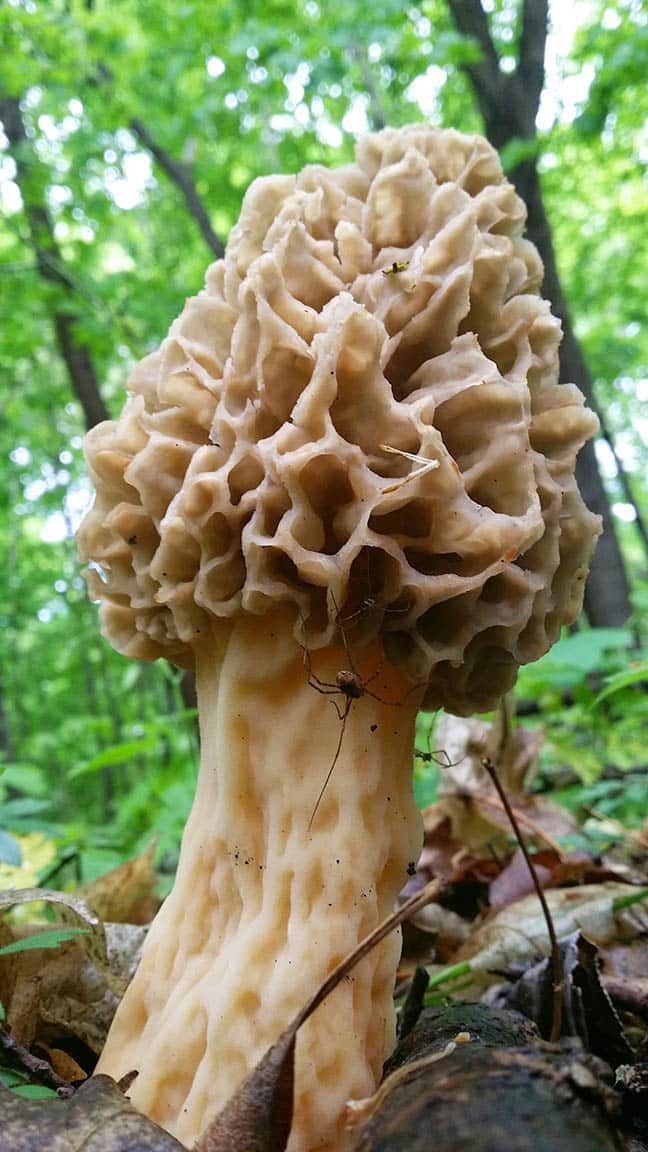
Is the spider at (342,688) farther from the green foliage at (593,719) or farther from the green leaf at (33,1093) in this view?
the green foliage at (593,719)

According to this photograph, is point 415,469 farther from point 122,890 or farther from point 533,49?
point 533,49

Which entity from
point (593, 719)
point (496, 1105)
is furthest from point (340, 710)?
point (593, 719)

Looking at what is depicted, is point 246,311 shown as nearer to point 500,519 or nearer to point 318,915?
point 500,519

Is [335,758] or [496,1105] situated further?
[335,758]

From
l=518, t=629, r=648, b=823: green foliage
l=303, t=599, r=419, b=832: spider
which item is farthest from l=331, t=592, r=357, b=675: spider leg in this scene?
l=518, t=629, r=648, b=823: green foliage

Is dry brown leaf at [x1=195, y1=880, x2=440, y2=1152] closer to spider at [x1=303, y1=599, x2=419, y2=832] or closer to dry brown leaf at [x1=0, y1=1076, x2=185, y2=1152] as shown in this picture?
dry brown leaf at [x1=0, y1=1076, x2=185, y2=1152]

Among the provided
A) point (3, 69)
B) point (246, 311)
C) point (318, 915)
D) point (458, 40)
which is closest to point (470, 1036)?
point (318, 915)

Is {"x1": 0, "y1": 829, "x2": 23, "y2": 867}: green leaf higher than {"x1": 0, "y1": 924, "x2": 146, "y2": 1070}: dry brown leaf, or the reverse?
{"x1": 0, "y1": 829, "x2": 23, "y2": 867}: green leaf
